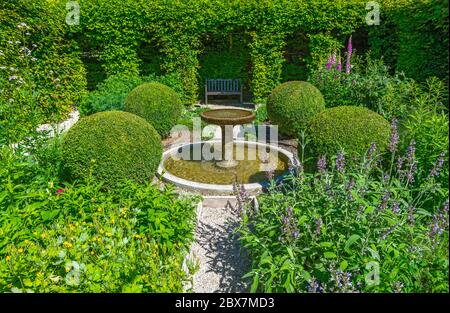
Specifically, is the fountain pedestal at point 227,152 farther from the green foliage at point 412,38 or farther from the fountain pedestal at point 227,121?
the green foliage at point 412,38

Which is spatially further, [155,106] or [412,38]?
[412,38]

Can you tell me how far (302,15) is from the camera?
12.2 metres

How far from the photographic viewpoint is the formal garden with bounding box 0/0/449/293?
3.26m

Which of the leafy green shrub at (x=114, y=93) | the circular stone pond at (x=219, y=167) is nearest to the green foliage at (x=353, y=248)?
the circular stone pond at (x=219, y=167)

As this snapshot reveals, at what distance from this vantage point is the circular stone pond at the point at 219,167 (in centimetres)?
649

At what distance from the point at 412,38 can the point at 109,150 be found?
9137mm

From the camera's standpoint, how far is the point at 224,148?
7.43 meters

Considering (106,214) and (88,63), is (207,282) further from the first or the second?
(88,63)

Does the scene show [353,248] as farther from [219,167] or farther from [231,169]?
[219,167]

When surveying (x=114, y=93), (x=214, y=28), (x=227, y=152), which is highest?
(x=214, y=28)

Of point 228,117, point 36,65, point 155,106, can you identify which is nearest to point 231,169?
point 228,117

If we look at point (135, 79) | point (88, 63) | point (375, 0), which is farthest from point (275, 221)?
point (88, 63)

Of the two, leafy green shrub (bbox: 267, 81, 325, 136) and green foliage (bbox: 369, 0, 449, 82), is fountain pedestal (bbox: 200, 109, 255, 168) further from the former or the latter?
green foliage (bbox: 369, 0, 449, 82)
